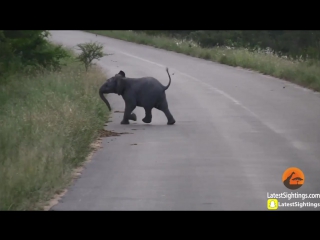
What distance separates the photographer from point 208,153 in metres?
14.0

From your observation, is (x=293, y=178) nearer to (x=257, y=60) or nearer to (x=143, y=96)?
(x=143, y=96)

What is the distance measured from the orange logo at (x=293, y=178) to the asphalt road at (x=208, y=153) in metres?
0.10

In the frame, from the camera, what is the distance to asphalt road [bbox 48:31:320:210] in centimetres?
1068

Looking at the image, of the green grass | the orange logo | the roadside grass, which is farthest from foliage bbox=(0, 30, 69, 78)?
the orange logo

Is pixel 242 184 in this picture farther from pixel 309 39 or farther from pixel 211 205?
pixel 309 39

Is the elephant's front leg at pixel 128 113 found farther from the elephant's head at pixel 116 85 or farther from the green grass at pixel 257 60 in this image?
the green grass at pixel 257 60

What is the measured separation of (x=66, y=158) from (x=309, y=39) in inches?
1410

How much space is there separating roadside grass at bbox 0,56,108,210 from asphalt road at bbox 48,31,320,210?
38cm

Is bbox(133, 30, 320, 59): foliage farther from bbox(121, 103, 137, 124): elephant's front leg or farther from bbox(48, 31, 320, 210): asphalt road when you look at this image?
bbox(121, 103, 137, 124): elephant's front leg

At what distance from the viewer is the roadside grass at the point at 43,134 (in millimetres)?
10625

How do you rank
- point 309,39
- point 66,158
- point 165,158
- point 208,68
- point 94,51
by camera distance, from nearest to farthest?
1. point 66,158
2. point 165,158
3. point 94,51
4. point 208,68
5. point 309,39

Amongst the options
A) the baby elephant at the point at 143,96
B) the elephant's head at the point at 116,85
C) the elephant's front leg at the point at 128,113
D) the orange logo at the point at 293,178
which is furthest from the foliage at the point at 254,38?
the orange logo at the point at 293,178

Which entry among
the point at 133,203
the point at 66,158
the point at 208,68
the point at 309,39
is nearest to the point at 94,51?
the point at 208,68
